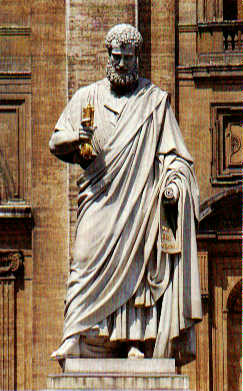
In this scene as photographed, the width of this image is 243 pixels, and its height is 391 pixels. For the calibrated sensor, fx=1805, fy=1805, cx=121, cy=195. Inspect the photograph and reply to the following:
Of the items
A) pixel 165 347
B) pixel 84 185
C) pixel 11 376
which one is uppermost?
pixel 84 185

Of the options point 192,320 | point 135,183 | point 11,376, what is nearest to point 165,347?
point 192,320

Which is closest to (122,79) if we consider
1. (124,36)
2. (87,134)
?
(124,36)

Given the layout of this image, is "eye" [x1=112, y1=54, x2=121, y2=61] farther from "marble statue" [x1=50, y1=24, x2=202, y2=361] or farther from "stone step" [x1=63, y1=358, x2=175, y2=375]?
"stone step" [x1=63, y1=358, x2=175, y2=375]

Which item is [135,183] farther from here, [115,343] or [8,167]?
[8,167]

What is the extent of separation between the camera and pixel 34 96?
2523 cm

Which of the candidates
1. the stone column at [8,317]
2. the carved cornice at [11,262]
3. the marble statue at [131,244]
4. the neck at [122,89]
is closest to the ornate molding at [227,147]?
the carved cornice at [11,262]

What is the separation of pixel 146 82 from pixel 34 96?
42.6 feet

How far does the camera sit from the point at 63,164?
2458 centimetres

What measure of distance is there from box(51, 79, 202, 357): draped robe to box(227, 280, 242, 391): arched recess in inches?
510

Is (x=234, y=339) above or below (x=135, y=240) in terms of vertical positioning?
below

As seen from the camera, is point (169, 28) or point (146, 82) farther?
point (169, 28)

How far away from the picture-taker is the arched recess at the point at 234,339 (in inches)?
978

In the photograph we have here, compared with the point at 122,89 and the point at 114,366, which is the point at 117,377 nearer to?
the point at 114,366

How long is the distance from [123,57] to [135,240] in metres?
1.27
